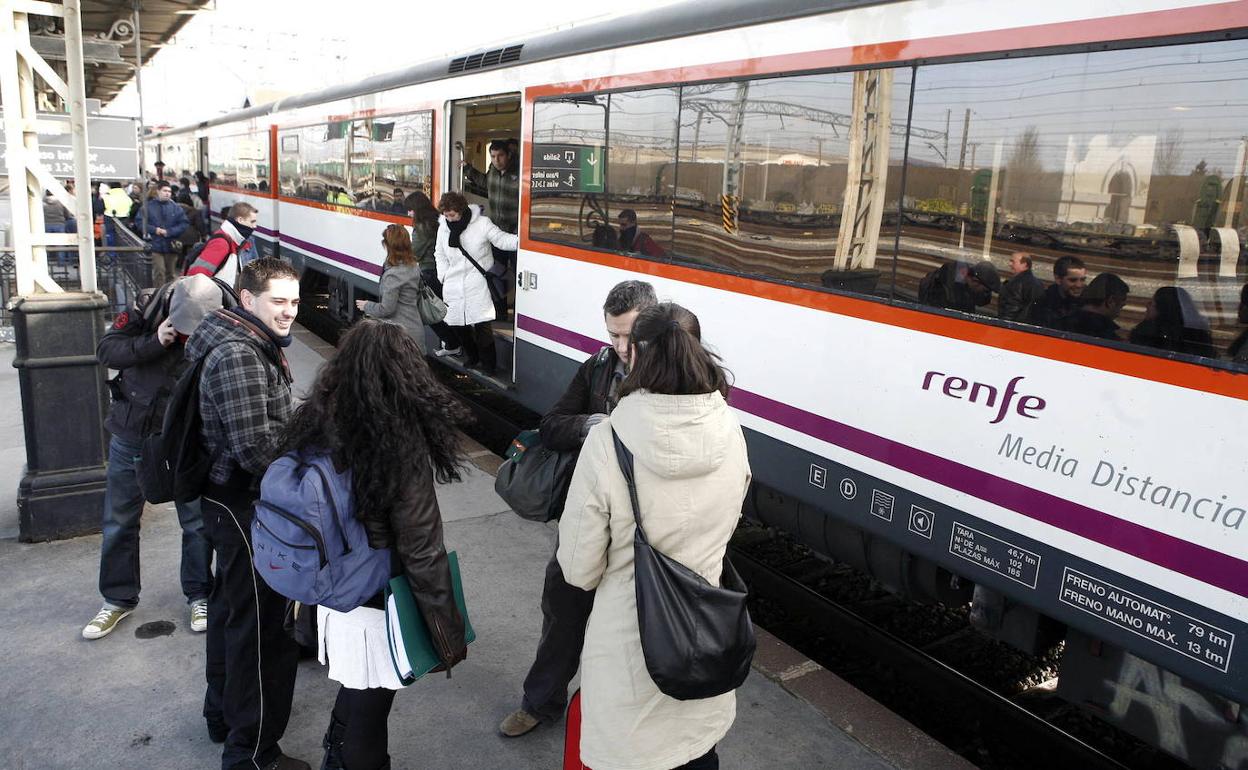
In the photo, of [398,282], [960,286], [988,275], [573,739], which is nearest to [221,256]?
[398,282]

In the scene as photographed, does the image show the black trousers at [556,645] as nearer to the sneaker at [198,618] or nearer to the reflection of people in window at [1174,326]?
the sneaker at [198,618]

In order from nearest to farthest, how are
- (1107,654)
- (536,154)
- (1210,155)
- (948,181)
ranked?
(1210,155) → (1107,654) → (948,181) → (536,154)

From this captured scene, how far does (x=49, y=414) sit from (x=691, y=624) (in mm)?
4230

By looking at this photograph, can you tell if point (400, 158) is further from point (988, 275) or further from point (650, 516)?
point (650, 516)

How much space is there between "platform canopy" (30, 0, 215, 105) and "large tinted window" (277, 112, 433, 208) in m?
1.90

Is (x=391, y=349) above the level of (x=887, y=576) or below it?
above

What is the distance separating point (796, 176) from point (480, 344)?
4112mm

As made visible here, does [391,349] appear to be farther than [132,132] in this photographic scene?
No

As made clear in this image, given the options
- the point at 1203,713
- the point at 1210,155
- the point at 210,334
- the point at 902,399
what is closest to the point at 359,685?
the point at 210,334

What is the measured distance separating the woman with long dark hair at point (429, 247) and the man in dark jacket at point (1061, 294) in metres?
5.38

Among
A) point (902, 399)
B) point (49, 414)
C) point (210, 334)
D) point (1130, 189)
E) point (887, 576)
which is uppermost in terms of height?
point (1130, 189)

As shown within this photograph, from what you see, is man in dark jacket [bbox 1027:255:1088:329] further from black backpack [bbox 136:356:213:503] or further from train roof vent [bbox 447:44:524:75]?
train roof vent [bbox 447:44:524:75]

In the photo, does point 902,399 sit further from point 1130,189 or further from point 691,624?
point 691,624

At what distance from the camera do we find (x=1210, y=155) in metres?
2.89
